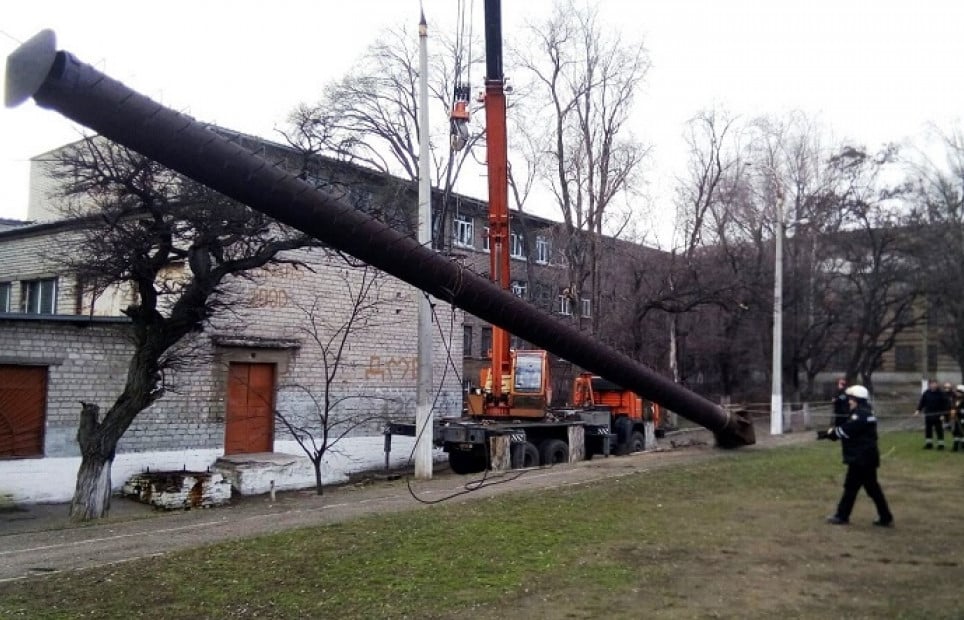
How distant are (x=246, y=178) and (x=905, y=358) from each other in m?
61.7

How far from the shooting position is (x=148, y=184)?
43.2ft

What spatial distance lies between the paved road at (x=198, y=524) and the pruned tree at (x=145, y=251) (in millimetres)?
1537

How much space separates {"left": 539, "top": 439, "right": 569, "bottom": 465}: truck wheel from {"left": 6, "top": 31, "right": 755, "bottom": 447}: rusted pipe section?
12.8 m

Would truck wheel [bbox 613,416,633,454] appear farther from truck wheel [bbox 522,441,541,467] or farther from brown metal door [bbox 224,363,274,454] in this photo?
brown metal door [bbox 224,363,274,454]

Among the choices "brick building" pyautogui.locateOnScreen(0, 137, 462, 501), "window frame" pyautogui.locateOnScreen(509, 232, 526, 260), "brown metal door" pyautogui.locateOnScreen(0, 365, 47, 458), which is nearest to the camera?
"brown metal door" pyautogui.locateOnScreen(0, 365, 47, 458)

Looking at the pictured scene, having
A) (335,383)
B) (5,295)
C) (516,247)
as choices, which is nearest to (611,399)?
(335,383)

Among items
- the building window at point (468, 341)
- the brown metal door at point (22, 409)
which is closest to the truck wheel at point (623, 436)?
the building window at point (468, 341)

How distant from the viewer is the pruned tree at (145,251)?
1346 cm

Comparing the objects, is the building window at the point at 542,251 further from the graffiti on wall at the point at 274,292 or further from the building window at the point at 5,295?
the building window at the point at 5,295

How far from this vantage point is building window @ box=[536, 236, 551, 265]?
134 feet

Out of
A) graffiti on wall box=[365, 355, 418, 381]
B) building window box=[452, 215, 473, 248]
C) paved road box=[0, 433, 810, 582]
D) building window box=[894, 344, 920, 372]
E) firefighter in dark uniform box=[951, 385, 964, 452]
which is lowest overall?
paved road box=[0, 433, 810, 582]

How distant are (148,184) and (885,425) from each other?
2812 centimetres

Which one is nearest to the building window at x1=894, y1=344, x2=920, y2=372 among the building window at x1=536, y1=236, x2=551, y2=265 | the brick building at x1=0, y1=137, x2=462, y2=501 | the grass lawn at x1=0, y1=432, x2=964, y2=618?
the building window at x1=536, y1=236, x2=551, y2=265

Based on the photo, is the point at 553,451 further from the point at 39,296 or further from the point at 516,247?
the point at 516,247
